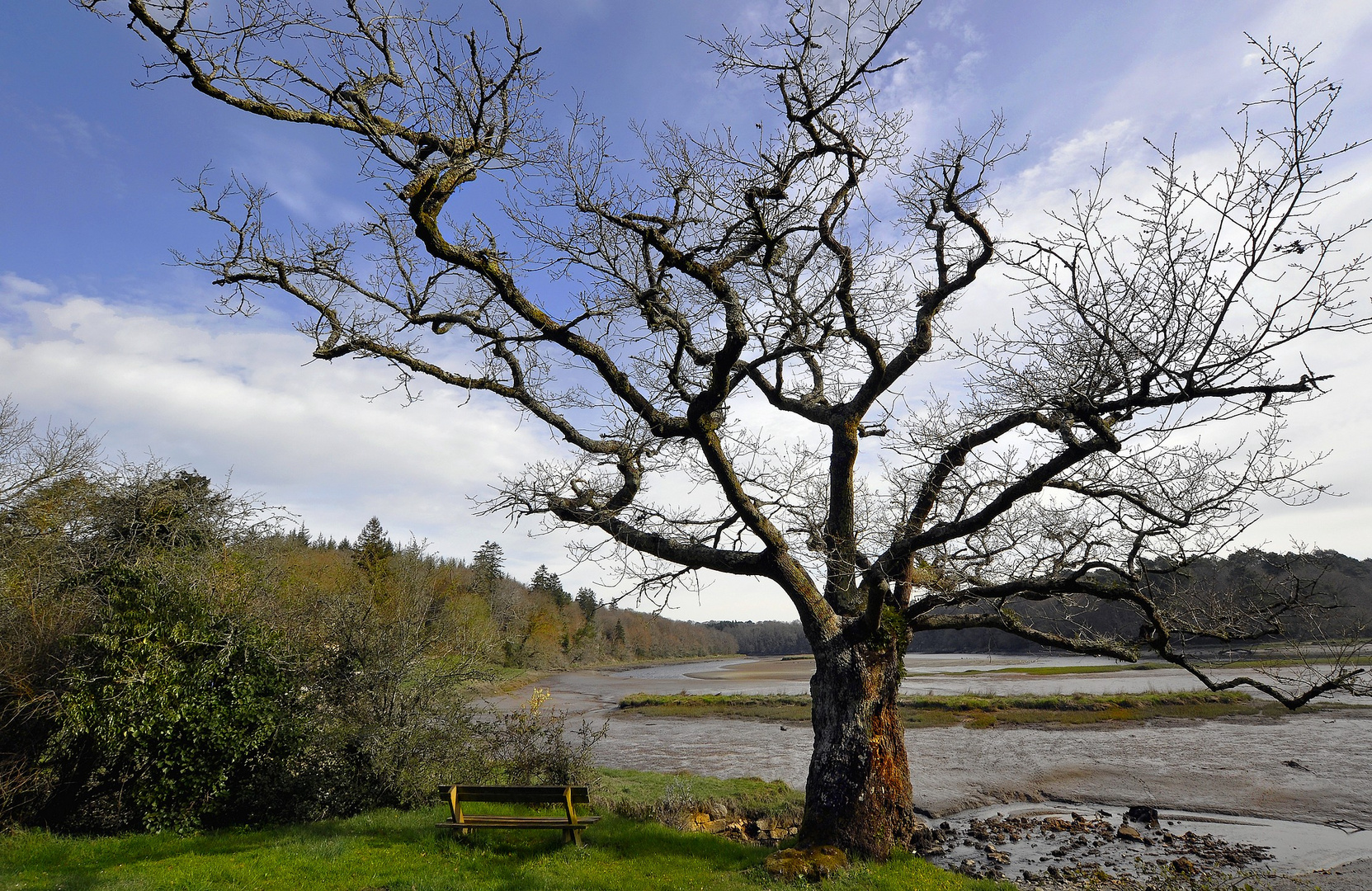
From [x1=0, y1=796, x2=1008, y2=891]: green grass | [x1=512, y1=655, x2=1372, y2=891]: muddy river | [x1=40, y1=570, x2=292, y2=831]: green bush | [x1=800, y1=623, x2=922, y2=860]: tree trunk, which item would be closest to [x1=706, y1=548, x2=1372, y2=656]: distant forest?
[x1=800, y1=623, x2=922, y2=860]: tree trunk

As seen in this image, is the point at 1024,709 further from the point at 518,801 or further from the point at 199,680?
the point at 199,680

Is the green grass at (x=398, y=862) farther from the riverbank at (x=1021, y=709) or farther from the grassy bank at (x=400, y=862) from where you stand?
the riverbank at (x=1021, y=709)

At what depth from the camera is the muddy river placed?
12633 millimetres

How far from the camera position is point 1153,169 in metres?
5.62

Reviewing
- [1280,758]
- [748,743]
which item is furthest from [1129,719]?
[748,743]

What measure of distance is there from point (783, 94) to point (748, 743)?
21.0m

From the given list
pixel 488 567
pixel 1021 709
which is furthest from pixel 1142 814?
pixel 488 567

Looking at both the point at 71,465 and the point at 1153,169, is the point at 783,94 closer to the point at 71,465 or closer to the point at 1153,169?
the point at 1153,169

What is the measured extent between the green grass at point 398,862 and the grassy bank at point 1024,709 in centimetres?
2102

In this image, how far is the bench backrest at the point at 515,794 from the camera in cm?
889

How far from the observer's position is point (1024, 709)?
30.8m

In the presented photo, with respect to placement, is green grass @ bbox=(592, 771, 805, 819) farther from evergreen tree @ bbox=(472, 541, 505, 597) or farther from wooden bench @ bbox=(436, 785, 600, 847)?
evergreen tree @ bbox=(472, 541, 505, 597)

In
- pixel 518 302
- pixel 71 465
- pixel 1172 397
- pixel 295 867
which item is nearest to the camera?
pixel 1172 397

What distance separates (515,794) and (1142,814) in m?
12.0
